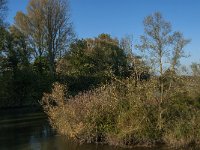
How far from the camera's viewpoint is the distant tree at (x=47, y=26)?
4997 centimetres

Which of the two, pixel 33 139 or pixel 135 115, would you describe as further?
pixel 33 139

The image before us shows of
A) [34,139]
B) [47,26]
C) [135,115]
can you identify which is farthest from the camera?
[47,26]

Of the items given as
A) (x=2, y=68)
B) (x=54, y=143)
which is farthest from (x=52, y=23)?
(x=54, y=143)

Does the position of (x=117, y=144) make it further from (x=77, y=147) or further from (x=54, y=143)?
(x=54, y=143)

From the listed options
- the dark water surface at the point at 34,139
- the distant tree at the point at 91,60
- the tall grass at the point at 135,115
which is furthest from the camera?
the distant tree at the point at 91,60

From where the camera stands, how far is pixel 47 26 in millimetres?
49969

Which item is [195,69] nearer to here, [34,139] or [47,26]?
[34,139]

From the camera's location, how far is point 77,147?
1680 cm

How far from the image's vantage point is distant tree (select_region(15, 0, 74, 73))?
164 feet

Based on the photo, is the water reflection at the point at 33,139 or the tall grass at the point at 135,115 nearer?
the tall grass at the point at 135,115

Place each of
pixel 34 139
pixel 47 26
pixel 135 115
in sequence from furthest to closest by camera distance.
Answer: pixel 47 26
pixel 34 139
pixel 135 115

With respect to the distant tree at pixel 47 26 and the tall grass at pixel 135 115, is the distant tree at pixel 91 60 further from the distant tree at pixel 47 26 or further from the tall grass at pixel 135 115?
the tall grass at pixel 135 115

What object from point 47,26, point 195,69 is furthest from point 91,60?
point 195,69

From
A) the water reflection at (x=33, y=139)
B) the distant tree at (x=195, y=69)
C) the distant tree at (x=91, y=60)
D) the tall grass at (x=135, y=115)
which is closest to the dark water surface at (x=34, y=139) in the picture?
the water reflection at (x=33, y=139)
